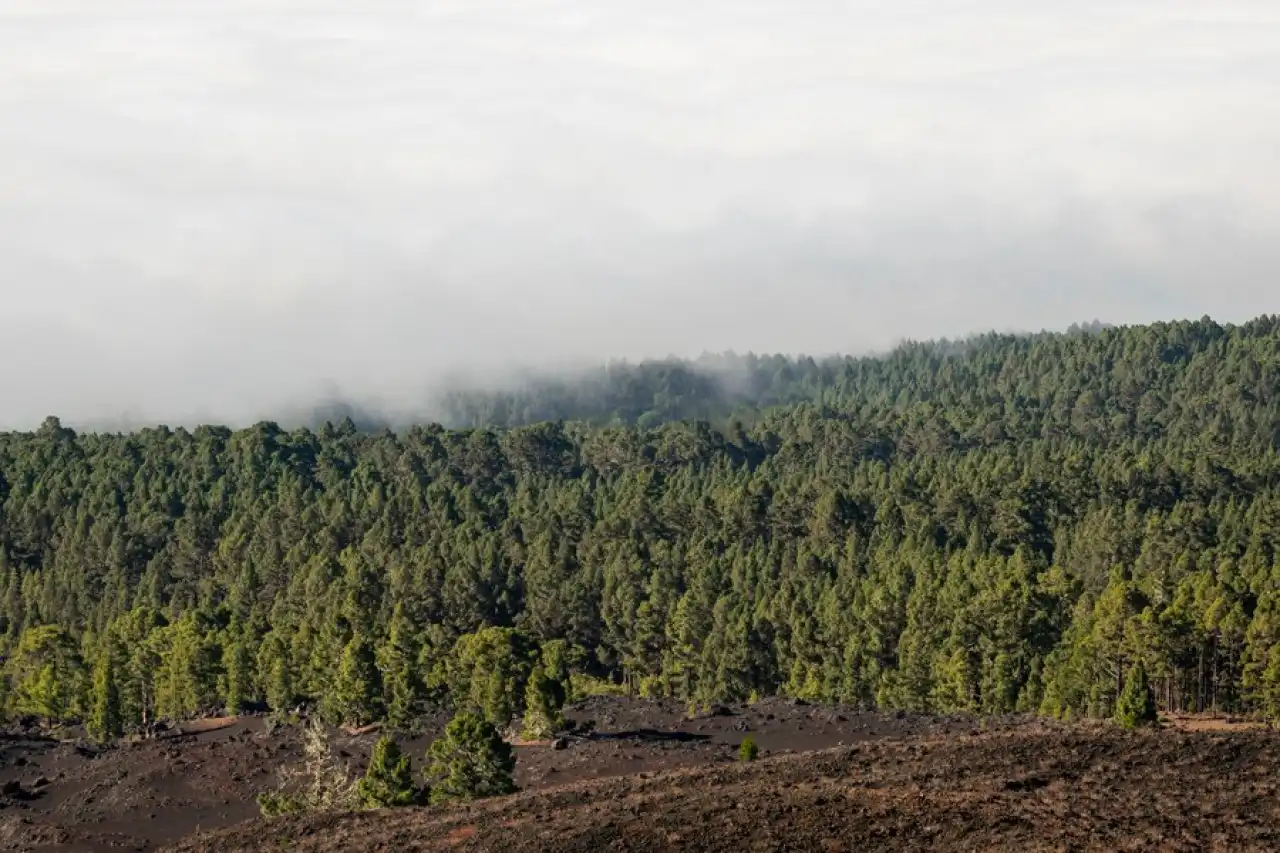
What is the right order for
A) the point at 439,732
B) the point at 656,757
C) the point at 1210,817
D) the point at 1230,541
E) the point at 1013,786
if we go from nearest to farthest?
the point at 1210,817 → the point at 1013,786 → the point at 656,757 → the point at 439,732 → the point at 1230,541

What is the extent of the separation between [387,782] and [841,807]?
107ft

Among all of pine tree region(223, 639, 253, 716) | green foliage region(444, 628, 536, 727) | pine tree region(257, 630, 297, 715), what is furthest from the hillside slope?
pine tree region(223, 639, 253, 716)

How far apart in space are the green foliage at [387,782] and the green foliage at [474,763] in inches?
66.6

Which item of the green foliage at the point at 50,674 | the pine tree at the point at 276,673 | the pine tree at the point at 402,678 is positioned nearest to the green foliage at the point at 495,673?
the pine tree at the point at 402,678

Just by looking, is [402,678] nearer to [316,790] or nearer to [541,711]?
[541,711]

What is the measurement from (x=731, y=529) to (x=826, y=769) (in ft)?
395

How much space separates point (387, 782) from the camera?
85.8 m

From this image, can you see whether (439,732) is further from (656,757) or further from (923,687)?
(923,687)

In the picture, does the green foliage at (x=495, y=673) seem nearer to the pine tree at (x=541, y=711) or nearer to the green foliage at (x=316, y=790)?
the pine tree at (x=541, y=711)

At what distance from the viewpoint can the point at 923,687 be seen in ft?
424

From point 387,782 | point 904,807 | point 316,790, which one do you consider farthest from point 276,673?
point 904,807

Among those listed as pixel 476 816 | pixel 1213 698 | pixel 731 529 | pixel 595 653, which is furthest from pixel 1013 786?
pixel 731 529

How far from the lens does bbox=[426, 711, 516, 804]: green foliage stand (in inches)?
3332

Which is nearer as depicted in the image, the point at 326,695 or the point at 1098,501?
the point at 326,695
